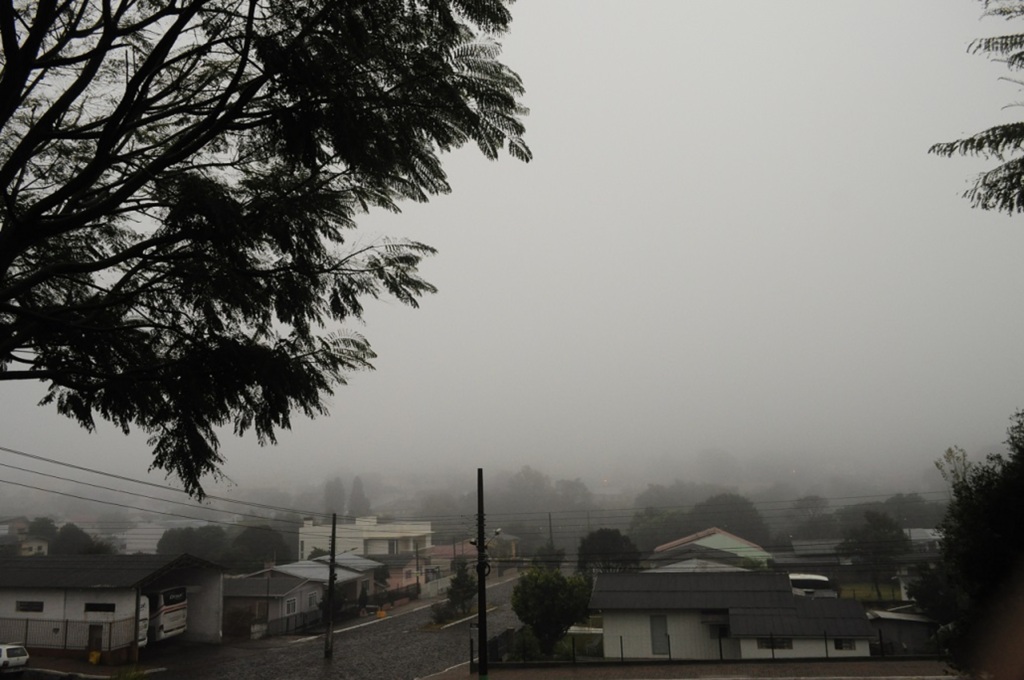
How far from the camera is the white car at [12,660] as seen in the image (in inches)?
875

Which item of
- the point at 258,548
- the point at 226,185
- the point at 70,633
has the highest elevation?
the point at 226,185

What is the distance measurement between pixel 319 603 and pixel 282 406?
39719 mm

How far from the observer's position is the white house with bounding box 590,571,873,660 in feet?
82.3

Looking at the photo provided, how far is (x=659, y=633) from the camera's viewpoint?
2716 cm

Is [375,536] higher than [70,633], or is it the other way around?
[70,633]

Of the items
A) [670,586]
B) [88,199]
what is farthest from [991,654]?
[670,586]

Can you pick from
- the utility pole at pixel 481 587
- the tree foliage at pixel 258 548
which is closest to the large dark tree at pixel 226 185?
the utility pole at pixel 481 587

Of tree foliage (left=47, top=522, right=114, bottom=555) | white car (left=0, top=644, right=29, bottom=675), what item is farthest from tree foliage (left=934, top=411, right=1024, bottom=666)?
tree foliage (left=47, top=522, right=114, bottom=555)

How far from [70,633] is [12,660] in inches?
159

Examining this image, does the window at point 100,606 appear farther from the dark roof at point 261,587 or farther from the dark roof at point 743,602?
the dark roof at point 743,602

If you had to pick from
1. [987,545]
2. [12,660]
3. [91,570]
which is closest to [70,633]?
[91,570]

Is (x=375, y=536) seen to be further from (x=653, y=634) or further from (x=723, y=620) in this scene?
(x=723, y=620)

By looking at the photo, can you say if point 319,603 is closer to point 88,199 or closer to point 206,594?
point 206,594

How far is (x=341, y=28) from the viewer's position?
3754mm
